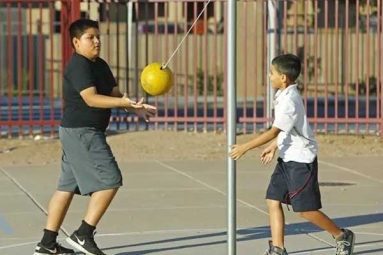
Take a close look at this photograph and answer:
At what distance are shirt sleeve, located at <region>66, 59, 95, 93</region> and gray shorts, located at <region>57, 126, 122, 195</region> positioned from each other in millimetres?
338

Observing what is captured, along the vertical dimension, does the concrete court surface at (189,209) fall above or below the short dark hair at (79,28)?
below

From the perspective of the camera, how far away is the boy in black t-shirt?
8.02 m

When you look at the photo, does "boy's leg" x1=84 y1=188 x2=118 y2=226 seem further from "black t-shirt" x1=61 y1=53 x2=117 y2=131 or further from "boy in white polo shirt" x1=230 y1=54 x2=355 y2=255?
"boy in white polo shirt" x1=230 y1=54 x2=355 y2=255

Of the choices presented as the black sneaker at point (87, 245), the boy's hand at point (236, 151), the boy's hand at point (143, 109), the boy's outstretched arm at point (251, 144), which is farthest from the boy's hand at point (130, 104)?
the black sneaker at point (87, 245)

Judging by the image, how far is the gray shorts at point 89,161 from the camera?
8016 mm

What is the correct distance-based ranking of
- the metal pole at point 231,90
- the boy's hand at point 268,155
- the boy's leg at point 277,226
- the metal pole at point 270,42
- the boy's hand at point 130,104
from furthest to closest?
the metal pole at point 270,42, the boy's leg at point 277,226, the boy's hand at point 268,155, the boy's hand at point 130,104, the metal pole at point 231,90

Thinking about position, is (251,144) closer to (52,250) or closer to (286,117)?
(286,117)

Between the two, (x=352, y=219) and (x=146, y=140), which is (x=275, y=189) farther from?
(x=146, y=140)

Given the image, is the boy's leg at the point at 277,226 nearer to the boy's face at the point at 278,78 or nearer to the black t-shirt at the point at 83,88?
the boy's face at the point at 278,78

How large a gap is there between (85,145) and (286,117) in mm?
1548

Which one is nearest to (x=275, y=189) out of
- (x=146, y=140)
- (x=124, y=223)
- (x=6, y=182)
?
(x=124, y=223)

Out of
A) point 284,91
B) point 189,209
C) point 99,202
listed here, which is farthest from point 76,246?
point 189,209

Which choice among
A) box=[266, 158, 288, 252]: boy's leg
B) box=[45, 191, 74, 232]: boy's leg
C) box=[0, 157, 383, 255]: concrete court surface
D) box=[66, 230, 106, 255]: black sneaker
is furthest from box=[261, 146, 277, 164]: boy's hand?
box=[45, 191, 74, 232]: boy's leg

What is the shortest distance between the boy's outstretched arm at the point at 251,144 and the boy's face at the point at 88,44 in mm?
1492
